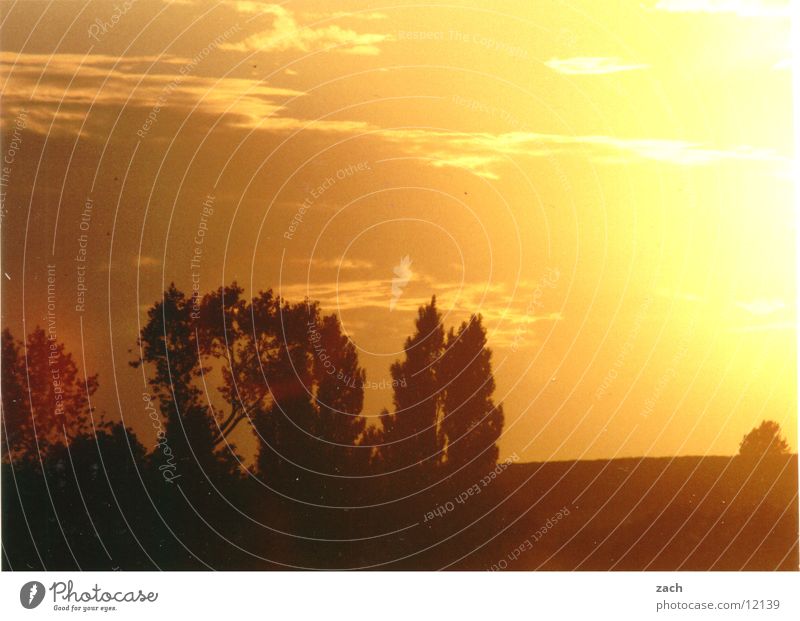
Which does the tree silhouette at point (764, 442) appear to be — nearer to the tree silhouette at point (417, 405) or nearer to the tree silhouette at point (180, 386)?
the tree silhouette at point (417, 405)

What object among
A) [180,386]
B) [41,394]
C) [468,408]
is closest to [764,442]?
[468,408]

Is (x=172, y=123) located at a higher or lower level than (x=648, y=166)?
higher

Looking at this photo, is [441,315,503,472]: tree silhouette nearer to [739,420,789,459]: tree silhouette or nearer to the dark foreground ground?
the dark foreground ground

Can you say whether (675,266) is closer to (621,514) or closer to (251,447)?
(621,514)

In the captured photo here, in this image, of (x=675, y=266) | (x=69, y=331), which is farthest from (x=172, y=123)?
(x=675, y=266)

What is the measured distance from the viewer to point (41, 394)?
267 centimetres

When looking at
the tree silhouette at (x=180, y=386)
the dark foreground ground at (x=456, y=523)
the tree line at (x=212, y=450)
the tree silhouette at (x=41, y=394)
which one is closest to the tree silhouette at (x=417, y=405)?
the tree line at (x=212, y=450)

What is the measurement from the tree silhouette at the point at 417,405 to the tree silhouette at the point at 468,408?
4 centimetres

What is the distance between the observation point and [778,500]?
8.91 feet

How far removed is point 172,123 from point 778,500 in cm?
207

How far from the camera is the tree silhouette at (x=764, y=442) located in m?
2.71

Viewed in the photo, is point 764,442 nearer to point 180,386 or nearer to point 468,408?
point 468,408

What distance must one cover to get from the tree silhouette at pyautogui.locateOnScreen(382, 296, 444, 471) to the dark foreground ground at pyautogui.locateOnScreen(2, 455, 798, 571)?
13cm

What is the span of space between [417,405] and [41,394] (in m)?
1.08
